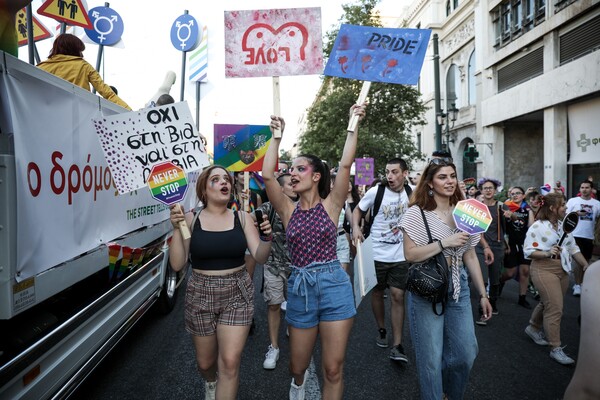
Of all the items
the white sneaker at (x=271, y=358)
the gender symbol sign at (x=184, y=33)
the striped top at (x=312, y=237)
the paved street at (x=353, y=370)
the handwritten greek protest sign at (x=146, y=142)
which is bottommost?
the paved street at (x=353, y=370)

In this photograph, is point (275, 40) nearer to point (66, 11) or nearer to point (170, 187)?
point (170, 187)

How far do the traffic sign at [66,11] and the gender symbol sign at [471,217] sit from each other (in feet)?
16.7

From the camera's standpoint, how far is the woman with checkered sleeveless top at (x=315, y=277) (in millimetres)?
2760

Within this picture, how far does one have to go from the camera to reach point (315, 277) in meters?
2.82

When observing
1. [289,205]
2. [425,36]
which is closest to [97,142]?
[289,205]

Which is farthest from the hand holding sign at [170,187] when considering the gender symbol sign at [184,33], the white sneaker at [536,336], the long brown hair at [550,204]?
the gender symbol sign at [184,33]

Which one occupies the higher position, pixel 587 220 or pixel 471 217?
pixel 471 217

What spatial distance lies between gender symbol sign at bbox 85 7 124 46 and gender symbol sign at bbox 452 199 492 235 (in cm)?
598

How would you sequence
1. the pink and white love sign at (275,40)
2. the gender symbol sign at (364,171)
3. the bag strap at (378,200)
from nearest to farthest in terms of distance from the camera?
the pink and white love sign at (275,40)
the bag strap at (378,200)
the gender symbol sign at (364,171)

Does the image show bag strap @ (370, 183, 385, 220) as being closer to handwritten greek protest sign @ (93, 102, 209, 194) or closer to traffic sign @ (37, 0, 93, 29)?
handwritten greek protest sign @ (93, 102, 209, 194)

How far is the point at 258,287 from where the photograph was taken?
7219 mm

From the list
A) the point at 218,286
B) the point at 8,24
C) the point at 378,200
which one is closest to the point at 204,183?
the point at 218,286

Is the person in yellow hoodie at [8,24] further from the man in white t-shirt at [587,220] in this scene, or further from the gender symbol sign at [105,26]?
the man in white t-shirt at [587,220]

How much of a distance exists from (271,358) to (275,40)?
3.02 metres
